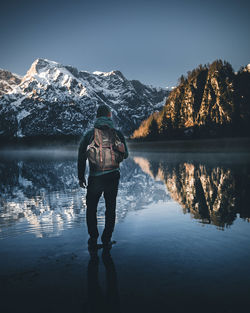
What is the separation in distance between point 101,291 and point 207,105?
328 feet

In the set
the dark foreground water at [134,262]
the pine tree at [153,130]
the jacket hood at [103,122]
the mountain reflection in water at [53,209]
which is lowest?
the mountain reflection in water at [53,209]

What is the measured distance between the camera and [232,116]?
281 ft

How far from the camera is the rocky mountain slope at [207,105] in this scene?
86875mm

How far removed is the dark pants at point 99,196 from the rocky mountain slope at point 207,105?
269ft

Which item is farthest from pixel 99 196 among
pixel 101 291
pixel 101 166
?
pixel 101 291

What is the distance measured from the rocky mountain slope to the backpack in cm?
8203

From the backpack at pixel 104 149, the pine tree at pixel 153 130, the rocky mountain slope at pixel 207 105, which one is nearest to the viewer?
the backpack at pixel 104 149

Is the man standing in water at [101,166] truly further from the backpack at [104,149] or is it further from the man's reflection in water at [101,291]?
the man's reflection in water at [101,291]

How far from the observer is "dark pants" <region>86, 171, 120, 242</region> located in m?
4.77

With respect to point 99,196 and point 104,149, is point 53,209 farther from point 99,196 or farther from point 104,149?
point 104,149

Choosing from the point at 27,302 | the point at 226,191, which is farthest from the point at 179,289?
the point at 226,191

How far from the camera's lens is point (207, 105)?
9650 centimetres

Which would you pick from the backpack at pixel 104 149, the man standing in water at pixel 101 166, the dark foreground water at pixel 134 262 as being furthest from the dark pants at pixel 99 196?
the dark foreground water at pixel 134 262

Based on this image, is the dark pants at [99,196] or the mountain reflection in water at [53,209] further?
the mountain reflection in water at [53,209]
